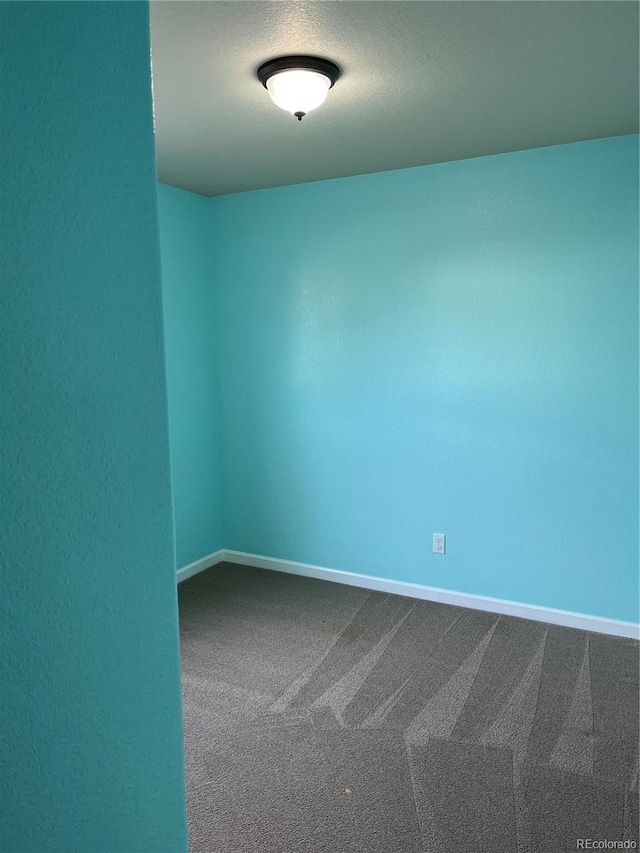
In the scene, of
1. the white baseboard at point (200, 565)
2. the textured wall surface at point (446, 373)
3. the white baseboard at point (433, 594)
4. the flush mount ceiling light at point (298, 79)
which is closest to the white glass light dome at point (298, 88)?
the flush mount ceiling light at point (298, 79)

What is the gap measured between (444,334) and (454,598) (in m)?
1.50

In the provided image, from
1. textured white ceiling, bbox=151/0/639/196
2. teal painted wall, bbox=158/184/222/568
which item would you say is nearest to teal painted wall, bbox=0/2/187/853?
textured white ceiling, bbox=151/0/639/196

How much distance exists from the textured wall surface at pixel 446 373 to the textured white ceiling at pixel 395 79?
33cm

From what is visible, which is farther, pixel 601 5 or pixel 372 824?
pixel 372 824

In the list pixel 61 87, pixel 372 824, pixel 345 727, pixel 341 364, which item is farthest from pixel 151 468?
pixel 341 364

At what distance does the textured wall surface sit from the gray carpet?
44 centimetres

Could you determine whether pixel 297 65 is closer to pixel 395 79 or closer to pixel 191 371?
pixel 395 79

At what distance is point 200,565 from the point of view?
4.43 m

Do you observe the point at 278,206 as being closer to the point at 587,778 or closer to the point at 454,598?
the point at 454,598

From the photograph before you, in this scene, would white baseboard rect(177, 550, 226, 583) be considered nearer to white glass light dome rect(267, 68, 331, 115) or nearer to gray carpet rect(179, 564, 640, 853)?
gray carpet rect(179, 564, 640, 853)

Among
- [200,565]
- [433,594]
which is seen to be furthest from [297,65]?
[200,565]

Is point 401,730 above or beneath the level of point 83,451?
beneath

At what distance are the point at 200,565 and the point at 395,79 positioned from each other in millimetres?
3150

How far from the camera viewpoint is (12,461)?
0.74 m
